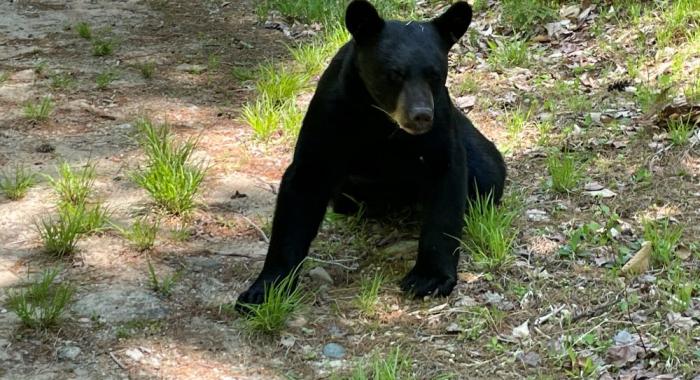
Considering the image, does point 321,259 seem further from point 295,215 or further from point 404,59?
point 404,59

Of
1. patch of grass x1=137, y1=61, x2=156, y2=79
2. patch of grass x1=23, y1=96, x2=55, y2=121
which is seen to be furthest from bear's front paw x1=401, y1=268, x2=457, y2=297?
patch of grass x1=137, y1=61, x2=156, y2=79

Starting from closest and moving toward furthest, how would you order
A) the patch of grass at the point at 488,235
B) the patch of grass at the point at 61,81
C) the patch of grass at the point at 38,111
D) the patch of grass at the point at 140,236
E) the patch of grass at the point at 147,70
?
the patch of grass at the point at 488,235 → the patch of grass at the point at 140,236 → the patch of grass at the point at 38,111 → the patch of grass at the point at 61,81 → the patch of grass at the point at 147,70

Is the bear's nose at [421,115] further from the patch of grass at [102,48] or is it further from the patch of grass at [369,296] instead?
the patch of grass at [102,48]

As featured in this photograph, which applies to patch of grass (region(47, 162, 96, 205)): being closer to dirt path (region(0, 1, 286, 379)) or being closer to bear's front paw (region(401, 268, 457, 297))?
dirt path (region(0, 1, 286, 379))

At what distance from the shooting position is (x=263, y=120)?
5789 mm

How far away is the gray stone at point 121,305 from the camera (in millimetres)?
3676

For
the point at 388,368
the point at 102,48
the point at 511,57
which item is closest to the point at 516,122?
the point at 511,57

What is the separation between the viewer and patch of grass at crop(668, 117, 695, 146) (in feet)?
16.7

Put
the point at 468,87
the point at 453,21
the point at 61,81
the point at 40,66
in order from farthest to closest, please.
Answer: the point at 40,66 < the point at 61,81 < the point at 468,87 < the point at 453,21

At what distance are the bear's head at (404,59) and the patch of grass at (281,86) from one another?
2379 millimetres

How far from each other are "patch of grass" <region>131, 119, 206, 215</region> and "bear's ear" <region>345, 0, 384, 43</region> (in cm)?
137

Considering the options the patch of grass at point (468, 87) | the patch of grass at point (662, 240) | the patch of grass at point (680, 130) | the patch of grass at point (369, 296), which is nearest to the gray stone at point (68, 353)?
the patch of grass at point (369, 296)

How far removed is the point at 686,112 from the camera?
17.2ft

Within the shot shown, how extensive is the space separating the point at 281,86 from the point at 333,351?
3.02 metres
